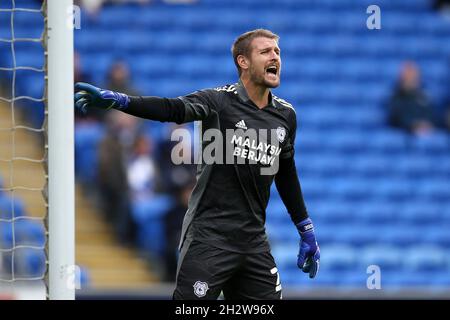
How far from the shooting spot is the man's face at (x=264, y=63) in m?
5.63

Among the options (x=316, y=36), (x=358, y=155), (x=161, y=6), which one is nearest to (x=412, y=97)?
(x=358, y=155)

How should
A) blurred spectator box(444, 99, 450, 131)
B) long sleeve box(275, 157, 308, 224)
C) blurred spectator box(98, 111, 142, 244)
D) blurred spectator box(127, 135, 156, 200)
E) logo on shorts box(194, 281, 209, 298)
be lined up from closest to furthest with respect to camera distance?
logo on shorts box(194, 281, 209, 298) < long sleeve box(275, 157, 308, 224) < blurred spectator box(98, 111, 142, 244) < blurred spectator box(127, 135, 156, 200) < blurred spectator box(444, 99, 450, 131)

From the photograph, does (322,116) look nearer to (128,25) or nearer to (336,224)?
(336,224)

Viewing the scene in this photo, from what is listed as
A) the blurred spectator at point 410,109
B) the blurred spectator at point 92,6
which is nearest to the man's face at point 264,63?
the blurred spectator at point 410,109

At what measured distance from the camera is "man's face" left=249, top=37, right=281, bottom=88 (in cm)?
563

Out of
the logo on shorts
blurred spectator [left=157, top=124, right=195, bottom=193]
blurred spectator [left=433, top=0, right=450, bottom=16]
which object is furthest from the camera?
blurred spectator [left=433, top=0, right=450, bottom=16]

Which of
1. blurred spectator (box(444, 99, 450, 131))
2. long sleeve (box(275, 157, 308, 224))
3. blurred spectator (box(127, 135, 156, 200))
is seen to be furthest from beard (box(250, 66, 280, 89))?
blurred spectator (box(444, 99, 450, 131))

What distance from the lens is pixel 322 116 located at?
12.6 meters

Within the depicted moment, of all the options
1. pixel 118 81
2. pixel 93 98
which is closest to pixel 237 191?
pixel 93 98

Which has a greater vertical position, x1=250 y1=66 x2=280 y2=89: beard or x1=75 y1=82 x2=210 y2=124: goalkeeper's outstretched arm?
x1=250 y1=66 x2=280 y2=89: beard

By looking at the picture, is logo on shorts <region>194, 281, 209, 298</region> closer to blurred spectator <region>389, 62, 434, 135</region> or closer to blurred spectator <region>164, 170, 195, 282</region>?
blurred spectator <region>164, 170, 195, 282</region>

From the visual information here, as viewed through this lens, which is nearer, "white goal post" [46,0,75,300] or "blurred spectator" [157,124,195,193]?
"white goal post" [46,0,75,300]

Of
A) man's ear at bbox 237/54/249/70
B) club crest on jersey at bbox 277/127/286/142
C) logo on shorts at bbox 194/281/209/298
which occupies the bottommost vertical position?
logo on shorts at bbox 194/281/209/298

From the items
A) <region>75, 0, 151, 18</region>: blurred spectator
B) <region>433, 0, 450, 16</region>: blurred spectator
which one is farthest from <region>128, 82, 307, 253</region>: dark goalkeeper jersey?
<region>433, 0, 450, 16</region>: blurred spectator
